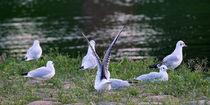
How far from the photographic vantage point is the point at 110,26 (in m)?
25.5

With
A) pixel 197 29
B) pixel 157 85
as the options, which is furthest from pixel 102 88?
pixel 197 29

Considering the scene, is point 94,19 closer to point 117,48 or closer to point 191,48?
point 117,48

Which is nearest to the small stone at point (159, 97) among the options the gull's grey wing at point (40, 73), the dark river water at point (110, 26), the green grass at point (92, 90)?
the green grass at point (92, 90)

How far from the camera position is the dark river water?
18891 millimetres

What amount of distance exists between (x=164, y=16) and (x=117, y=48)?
936 cm

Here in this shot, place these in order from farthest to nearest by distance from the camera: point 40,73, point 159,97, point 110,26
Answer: point 110,26
point 40,73
point 159,97

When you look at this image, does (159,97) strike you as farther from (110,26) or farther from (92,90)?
(110,26)

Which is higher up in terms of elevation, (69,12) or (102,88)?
(102,88)

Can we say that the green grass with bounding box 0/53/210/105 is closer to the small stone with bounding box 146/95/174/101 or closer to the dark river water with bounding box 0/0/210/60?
the small stone with bounding box 146/95/174/101

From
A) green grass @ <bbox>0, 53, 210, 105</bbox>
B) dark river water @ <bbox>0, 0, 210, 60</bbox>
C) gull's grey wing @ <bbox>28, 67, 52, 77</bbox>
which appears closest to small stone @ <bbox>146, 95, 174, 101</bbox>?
green grass @ <bbox>0, 53, 210, 105</bbox>

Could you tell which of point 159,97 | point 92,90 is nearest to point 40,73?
point 92,90

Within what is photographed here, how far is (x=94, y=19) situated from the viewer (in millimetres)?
28812

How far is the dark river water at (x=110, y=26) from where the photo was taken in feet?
62.0

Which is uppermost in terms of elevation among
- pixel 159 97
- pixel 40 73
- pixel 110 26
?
pixel 159 97
